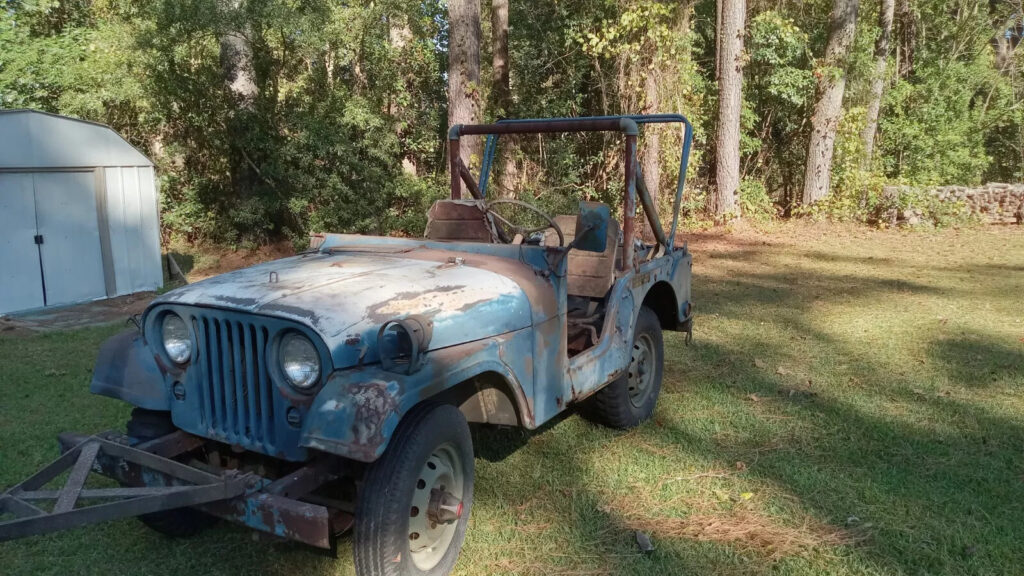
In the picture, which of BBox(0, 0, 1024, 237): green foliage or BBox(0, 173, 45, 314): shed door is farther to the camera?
BBox(0, 0, 1024, 237): green foliage

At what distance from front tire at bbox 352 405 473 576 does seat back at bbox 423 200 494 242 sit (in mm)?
1550

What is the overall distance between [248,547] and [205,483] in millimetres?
964

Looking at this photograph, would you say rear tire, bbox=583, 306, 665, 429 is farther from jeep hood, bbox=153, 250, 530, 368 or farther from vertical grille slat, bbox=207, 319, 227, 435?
vertical grille slat, bbox=207, 319, 227, 435

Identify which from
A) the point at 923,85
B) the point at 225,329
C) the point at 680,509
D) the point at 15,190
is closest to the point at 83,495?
the point at 225,329

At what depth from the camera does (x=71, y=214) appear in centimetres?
955

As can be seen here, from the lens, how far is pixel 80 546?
3498 millimetres

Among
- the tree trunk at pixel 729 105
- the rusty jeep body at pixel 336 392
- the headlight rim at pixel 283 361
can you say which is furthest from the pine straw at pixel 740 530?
the tree trunk at pixel 729 105

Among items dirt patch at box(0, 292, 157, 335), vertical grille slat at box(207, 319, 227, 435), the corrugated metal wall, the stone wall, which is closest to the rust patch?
vertical grille slat at box(207, 319, 227, 435)

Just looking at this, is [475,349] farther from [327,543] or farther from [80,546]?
[80,546]

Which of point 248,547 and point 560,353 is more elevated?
point 560,353

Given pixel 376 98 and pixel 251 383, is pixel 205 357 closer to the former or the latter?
pixel 251 383

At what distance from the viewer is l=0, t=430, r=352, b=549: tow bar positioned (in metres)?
2.48

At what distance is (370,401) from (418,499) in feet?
1.90

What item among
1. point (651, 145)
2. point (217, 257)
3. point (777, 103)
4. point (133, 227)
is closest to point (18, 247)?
point (133, 227)
